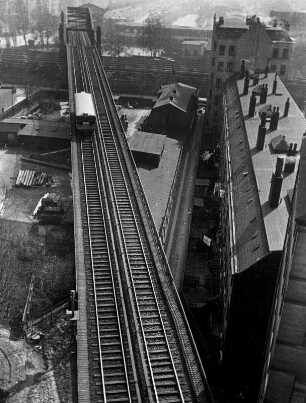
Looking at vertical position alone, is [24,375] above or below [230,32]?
below

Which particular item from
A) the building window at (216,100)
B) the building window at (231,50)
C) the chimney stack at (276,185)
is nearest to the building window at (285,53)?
the building window at (231,50)

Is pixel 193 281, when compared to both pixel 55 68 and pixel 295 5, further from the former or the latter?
pixel 295 5

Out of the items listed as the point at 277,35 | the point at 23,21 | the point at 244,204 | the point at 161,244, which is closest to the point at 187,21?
the point at 23,21

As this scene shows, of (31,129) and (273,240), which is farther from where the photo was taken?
(31,129)

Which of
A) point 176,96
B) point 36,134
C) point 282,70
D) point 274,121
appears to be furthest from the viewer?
point 282,70

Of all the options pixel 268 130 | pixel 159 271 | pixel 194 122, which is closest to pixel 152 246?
pixel 159 271

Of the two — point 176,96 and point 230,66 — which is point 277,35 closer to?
point 230,66
